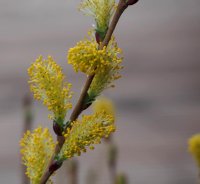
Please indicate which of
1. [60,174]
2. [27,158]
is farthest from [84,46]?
[60,174]

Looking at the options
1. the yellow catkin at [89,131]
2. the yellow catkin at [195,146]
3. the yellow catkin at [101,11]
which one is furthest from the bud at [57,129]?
the yellow catkin at [195,146]

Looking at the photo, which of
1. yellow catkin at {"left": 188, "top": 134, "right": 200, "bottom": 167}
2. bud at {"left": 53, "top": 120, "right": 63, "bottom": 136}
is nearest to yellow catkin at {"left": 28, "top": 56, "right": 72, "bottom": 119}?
bud at {"left": 53, "top": 120, "right": 63, "bottom": 136}

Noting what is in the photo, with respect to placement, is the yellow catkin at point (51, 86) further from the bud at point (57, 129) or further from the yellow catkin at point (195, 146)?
the yellow catkin at point (195, 146)

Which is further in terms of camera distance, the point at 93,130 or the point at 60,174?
the point at 60,174

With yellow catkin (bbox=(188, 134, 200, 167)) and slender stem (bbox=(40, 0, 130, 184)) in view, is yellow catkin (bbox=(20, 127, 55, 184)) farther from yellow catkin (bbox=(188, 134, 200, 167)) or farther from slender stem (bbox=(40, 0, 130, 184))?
yellow catkin (bbox=(188, 134, 200, 167))

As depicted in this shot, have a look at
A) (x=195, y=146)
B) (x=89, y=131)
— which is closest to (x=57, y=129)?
(x=89, y=131)

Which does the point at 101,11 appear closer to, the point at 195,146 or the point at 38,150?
the point at 38,150

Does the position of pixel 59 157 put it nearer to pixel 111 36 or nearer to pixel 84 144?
pixel 84 144
